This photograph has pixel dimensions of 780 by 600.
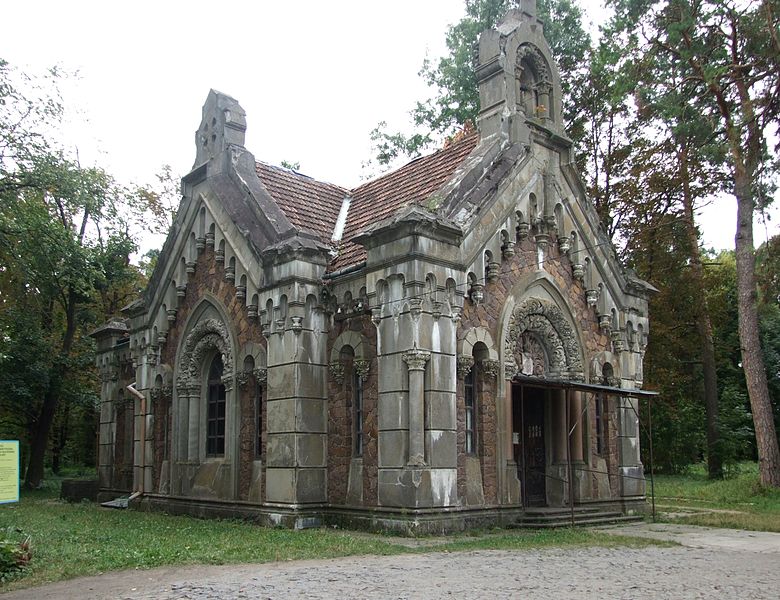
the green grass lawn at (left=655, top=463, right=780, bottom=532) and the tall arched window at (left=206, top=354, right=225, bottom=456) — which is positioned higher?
the tall arched window at (left=206, top=354, right=225, bottom=456)

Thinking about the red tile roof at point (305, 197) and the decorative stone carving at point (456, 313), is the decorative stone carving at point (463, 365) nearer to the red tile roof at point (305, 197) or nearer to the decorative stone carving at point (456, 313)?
the decorative stone carving at point (456, 313)

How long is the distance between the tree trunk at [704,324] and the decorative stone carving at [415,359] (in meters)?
17.1

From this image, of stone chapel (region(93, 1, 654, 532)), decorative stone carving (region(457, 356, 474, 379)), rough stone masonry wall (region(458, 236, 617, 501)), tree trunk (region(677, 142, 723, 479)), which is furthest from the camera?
tree trunk (region(677, 142, 723, 479))

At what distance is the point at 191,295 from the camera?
62.4ft

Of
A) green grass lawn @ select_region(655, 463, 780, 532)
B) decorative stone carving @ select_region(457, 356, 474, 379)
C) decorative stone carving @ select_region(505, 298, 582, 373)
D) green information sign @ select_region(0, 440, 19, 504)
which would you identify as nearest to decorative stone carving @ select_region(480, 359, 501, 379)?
decorative stone carving @ select_region(457, 356, 474, 379)

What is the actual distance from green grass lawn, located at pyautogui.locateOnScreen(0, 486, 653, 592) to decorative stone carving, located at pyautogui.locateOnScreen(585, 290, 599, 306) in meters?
5.31

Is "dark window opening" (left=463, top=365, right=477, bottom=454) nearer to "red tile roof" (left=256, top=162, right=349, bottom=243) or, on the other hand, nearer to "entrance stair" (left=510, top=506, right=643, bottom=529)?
"entrance stair" (left=510, top=506, right=643, bottom=529)

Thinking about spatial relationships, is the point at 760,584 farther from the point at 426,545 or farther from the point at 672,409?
the point at 672,409

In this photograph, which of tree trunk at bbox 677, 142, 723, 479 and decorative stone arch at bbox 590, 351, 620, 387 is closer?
decorative stone arch at bbox 590, 351, 620, 387

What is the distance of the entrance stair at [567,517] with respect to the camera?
14.9 meters

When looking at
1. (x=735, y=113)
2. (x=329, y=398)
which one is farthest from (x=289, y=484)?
(x=735, y=113)

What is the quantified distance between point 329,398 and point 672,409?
20.4 m

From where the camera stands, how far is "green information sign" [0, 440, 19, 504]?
35.7 feet

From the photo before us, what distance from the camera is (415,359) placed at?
13547 mm
